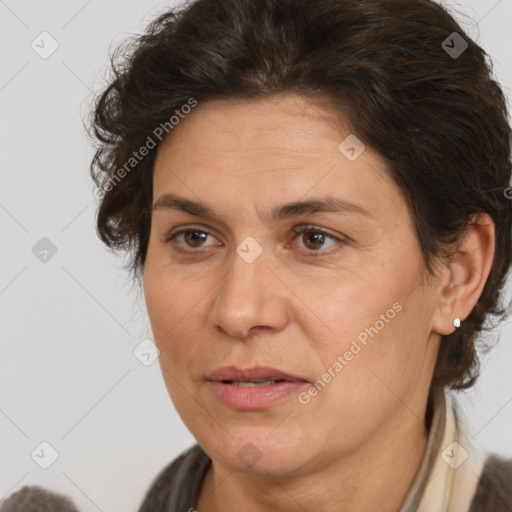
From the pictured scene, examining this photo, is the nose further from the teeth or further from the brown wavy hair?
the brown wavy hair

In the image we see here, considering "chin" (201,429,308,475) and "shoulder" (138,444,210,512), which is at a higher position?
"shoulder" (138,444,210,512)

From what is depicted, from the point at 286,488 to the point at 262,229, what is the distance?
634 mm

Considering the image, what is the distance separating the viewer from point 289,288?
2.72m

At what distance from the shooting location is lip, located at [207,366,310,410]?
2711 millimetres

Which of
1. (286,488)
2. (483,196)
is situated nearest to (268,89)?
(483,196)

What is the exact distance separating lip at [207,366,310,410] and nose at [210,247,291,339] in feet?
0.29

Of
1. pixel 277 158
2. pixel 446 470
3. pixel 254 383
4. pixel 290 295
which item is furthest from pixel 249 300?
pixel 446 470

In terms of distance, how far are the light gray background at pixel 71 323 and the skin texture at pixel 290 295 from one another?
3.36 ft

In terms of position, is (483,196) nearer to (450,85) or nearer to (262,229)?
(450,85)

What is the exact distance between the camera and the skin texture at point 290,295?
2719 mm

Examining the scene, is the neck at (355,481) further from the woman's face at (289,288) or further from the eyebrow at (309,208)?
the eyebrow at (309,208)

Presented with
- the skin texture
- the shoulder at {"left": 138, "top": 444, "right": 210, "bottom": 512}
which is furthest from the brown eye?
the shoulder at {"left": 138, "top": 444, "right": 210, "bottom": 512}

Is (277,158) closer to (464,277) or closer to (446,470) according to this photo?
(464,277)

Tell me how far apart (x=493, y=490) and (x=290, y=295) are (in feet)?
2.52
